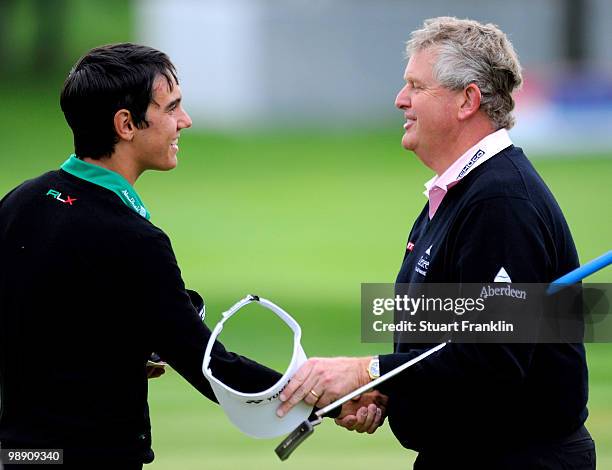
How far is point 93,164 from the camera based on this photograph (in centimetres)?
483

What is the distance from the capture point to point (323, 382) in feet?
16.6

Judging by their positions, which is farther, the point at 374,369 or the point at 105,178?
the point at 374,369

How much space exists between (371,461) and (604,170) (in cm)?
2233

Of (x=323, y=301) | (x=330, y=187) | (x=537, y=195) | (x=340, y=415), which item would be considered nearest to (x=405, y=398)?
(x=340, y=415)

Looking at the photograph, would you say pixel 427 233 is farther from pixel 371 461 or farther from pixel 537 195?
pixel 371 461

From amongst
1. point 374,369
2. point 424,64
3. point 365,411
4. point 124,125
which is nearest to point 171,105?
point 124,125

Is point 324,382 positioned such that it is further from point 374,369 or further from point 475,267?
point 475,267

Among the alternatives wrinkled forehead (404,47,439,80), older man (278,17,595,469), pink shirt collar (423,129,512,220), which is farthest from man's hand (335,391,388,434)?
wrinkled forehead (404,47,439,80)

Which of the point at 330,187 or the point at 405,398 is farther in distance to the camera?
the point at 330,187

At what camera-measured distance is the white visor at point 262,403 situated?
4863 mm

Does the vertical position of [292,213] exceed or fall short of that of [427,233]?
it falls short

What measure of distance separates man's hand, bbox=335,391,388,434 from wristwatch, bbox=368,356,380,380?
285 millimetres

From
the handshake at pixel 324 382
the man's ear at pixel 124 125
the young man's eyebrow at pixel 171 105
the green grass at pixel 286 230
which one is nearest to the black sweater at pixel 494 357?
the handshake at pixel 324 382

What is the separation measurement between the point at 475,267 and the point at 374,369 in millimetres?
582
